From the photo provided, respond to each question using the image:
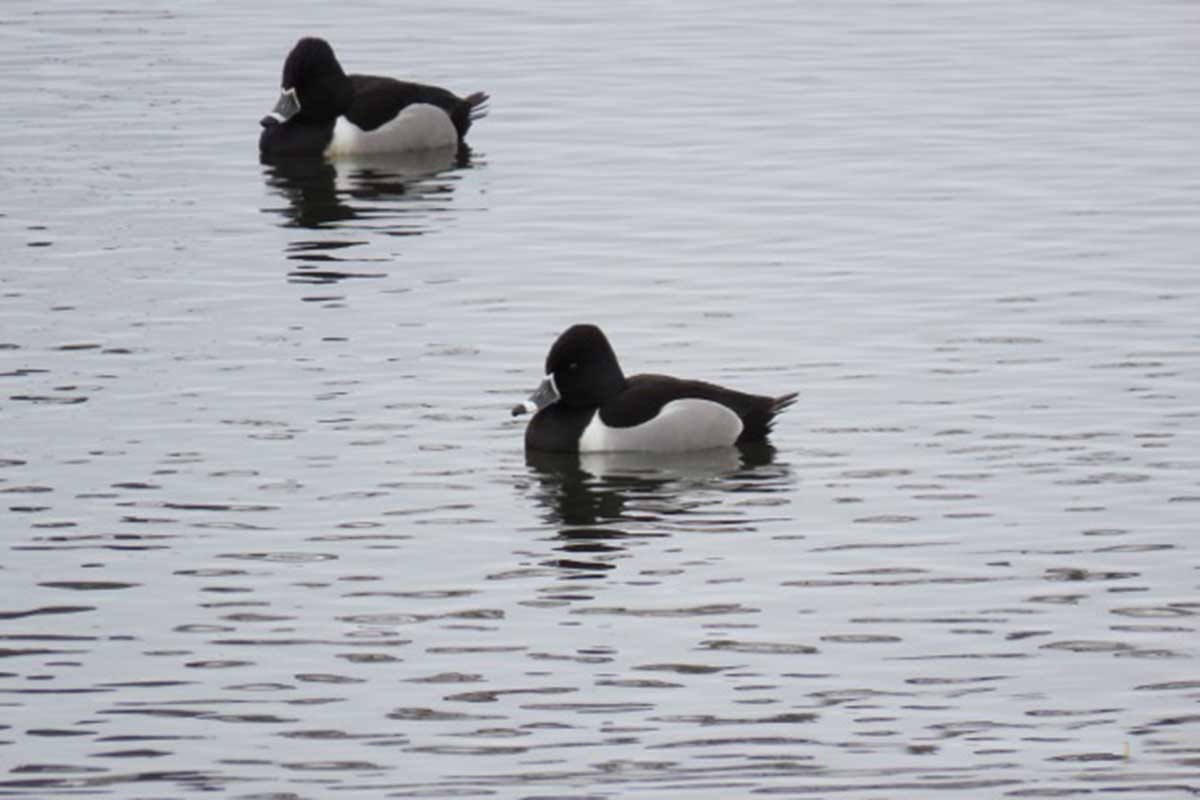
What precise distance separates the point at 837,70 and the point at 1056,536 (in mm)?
21225

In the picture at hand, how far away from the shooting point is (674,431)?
1883 centimetres

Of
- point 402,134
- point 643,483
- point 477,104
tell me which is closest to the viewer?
point 643,483

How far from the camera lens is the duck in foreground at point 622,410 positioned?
61.7ft

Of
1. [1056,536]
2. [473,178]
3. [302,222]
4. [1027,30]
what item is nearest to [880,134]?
[473,178]

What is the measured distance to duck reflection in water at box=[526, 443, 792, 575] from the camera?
16.7 meters

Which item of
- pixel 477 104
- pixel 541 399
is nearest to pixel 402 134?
pixel 477 104

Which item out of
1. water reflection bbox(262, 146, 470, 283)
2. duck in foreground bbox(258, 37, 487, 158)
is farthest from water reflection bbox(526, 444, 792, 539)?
duck in foreground bbox(258, 37, 487, 158)

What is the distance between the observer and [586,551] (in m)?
16.3

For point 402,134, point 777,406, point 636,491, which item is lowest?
point 636,491

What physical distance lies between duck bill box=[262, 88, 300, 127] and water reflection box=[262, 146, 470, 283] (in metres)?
0.44

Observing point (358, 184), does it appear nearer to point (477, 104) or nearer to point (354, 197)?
point (354, 197)

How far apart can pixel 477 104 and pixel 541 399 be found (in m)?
14.3

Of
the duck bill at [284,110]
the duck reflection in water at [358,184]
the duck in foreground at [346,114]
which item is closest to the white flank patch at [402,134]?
the duck in foreground at [346,114]

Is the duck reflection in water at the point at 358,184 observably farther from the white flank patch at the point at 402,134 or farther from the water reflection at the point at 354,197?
the white flank patch at the point at 402,134
